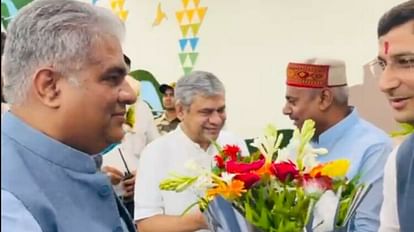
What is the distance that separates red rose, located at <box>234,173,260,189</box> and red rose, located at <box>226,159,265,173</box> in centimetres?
2

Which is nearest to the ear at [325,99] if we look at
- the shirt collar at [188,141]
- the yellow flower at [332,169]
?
the shirt collar at [188,141]

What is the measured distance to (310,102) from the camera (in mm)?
2365

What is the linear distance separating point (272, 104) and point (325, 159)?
1.51 meters

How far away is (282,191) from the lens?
1.32 m


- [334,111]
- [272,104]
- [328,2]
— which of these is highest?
[328,2]

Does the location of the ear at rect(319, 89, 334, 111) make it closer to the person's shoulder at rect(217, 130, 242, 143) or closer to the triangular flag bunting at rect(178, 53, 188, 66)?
the person's shoulder at rect(217, 130, 242, 143)

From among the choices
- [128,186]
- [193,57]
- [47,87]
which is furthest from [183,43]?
[47,87]

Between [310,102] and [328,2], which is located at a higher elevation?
[328,2]

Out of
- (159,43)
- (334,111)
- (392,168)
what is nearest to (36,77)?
(392,168)

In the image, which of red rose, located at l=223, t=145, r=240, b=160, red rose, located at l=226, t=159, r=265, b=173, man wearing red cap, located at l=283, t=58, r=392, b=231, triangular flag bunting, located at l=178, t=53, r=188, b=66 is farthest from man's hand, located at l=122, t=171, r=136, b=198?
red rose, located at l=226, t=159, r=265, b=173

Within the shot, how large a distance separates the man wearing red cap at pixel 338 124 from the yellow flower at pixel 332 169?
47 cm

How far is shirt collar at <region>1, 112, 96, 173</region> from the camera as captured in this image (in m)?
1.02

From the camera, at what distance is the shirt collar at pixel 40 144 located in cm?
102

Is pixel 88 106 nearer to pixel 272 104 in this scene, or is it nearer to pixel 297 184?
pixel 297 184
